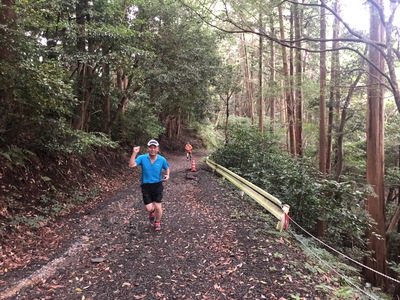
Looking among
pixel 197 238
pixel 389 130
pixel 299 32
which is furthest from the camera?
pixel 389 130

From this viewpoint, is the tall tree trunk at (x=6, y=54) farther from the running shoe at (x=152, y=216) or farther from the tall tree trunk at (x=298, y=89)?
the tall tree trunk at (x=298, y=89)

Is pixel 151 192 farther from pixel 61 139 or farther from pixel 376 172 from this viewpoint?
pixel 376 172

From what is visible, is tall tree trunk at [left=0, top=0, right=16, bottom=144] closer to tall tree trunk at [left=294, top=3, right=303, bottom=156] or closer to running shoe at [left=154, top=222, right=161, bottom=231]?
running shoe at [left=154, top=222, right=161, bottom=231]

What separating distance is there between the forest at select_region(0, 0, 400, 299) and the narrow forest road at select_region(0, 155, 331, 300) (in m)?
1.23

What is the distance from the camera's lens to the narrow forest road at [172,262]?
373 centimetres

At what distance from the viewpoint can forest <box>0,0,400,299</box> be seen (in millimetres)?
6539

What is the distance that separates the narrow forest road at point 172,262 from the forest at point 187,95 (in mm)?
1234

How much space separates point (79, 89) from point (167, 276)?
9.63 meters

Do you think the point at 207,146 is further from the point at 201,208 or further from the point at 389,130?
the point at 201,208

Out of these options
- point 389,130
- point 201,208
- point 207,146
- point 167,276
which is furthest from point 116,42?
point 207,146

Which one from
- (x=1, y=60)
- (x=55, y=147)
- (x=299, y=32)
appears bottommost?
(x=55, y=147)

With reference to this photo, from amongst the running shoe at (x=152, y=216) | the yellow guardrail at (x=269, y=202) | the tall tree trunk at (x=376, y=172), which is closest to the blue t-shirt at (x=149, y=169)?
the running shoe at (x=152, y=216)

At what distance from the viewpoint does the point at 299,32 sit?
45.8 feet

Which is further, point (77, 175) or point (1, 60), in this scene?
point (77, 175)
